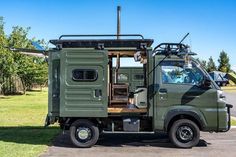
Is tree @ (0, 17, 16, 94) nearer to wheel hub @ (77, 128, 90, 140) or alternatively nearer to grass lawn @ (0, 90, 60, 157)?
grass lawn @ (0, 90, 60, 157)

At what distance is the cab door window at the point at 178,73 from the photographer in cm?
1090

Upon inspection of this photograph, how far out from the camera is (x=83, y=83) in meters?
10.9

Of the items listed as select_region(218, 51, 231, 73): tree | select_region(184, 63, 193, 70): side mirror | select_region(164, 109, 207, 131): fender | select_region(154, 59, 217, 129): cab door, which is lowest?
select_region(164, 109, 207, 131): fender

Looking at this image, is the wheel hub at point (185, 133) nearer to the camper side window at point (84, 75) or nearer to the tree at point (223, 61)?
the camper side window at point (84, 75)

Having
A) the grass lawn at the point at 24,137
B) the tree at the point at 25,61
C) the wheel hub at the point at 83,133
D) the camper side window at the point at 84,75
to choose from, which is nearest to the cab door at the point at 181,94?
the camper side window at the point at 84,75

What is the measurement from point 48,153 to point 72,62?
91.2 inches

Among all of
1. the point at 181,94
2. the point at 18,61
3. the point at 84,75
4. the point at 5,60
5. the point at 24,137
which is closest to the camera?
the point at 181,94

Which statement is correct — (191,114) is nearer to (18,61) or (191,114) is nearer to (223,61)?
(18,61)

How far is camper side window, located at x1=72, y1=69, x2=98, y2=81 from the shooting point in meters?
10.9

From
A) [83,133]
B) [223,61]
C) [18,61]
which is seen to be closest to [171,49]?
[83,133]

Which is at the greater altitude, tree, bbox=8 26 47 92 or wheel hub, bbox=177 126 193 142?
tree, bbox=8 26 47 92

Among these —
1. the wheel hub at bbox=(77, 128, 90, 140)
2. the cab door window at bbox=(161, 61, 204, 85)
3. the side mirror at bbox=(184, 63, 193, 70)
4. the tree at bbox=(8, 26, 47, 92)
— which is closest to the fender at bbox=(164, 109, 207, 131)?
the cab door window at bbox=(161, 61, 204, 85)

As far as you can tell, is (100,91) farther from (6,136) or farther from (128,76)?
(128,76)

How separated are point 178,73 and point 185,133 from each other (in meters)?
1.50
